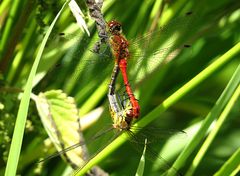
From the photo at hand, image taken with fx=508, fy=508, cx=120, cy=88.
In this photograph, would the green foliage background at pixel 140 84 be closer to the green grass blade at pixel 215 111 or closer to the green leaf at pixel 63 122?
the green leaf at pixel 63 122

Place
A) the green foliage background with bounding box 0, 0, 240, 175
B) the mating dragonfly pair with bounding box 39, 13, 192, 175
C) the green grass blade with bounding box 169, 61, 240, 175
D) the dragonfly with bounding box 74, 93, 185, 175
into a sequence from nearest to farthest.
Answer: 1. the green grass blade with bounding box 169, 61, 240, 175
2. the dragonfly with bounding box 74, 93, 185, 175
3. the mating dragonfly pair with bounding box 39, 13, 192, 175
4. the green foliage background with bounding box 0, 0, 240, 175

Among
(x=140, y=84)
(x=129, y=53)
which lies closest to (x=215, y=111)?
(x=129, y=53)

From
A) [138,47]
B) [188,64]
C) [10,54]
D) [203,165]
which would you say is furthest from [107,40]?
[203,165]

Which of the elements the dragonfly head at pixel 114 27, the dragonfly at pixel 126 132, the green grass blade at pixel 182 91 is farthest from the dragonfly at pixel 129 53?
the green grass blade at pixel 182 91

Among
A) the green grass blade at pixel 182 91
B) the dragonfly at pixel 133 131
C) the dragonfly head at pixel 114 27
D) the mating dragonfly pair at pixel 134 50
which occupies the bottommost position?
the dragonfly at pixel 133 131

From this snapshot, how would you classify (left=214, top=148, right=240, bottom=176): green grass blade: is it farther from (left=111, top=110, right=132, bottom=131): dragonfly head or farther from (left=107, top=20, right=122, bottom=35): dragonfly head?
(left=107, top=20, right=122, bottom=35): dragonfly head

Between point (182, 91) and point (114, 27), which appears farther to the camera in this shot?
point (114, 27)

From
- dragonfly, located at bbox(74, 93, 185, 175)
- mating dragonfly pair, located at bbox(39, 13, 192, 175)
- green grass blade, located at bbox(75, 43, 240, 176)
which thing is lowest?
dragonfly, located at bbox(74, 93, 185, 175)

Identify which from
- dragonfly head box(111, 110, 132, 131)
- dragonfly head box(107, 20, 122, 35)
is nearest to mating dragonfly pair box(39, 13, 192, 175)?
dragonfly head box(107, 20, 122, 35)

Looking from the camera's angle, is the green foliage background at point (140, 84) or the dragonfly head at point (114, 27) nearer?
the dragonfly head at point (114, 27)

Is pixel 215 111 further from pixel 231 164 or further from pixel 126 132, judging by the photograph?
pixel 126 132
